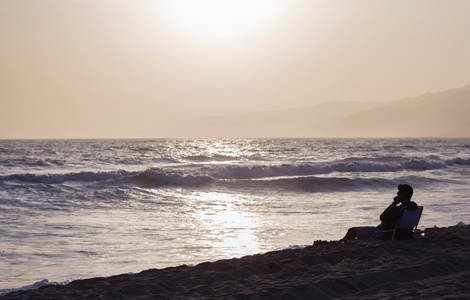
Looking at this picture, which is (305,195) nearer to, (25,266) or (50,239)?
(50,239)

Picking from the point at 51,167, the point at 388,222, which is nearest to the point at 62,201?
the point at 388,222

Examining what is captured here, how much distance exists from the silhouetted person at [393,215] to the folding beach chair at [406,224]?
18mm

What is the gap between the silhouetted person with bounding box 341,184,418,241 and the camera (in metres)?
9.35

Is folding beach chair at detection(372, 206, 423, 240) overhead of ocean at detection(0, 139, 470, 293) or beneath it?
overhead

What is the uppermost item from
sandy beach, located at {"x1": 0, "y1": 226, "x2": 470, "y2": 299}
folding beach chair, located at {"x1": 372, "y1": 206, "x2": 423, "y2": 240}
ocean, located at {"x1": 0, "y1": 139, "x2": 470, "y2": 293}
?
folding beach chair, located at {"x1": 372, "y1": 206, "x2": 423, "y2": 240}

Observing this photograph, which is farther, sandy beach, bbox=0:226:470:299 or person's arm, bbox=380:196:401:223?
person's arm, bbox=380:196:401:223

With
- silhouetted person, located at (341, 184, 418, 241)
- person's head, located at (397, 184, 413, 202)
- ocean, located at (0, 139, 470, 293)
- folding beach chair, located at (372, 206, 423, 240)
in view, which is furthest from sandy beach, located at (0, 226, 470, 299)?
ocean, located at (0, 139, 470, 293)

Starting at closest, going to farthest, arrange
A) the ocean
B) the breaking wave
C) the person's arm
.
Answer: the person's arm < the ocean < the breaking wave

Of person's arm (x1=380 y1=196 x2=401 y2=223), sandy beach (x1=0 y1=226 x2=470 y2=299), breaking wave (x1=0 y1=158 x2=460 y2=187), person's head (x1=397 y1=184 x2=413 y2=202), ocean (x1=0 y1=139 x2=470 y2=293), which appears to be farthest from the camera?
breaking wave (x1=0 y1=158 x2=460 y2=187)

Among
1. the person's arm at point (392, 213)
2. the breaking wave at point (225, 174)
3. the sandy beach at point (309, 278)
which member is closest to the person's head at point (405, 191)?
the person's arm at point (392, 213)

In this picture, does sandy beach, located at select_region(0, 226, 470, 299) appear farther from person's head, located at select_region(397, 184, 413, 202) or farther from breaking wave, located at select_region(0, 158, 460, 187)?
breaking wave, located at select_region(0, 158, 460, 187)

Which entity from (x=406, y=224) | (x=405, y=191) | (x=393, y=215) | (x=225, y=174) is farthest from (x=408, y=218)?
(x=225, y=174)

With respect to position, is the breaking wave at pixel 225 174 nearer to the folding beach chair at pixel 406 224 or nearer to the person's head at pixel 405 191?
the folding beach chair at pixel 406 224

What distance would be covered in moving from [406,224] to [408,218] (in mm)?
152
